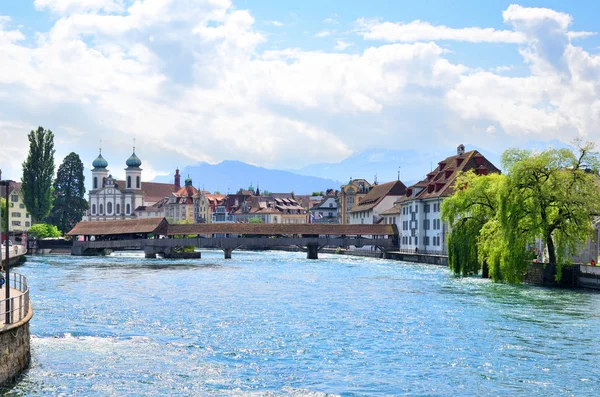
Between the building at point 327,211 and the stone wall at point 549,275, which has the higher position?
the building at point 327,211

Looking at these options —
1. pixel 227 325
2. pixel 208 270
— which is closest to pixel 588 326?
pixel 227 325

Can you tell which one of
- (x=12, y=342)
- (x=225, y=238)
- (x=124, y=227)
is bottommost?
(x=12, y=342)

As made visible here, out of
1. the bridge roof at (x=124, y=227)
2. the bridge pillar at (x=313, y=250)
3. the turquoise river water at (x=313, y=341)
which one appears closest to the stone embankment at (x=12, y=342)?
the turquoise river water at (x=313, y=341)

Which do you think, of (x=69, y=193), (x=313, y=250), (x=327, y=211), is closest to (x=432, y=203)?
(x=313, y=250)

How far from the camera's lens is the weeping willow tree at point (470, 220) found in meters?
58.6

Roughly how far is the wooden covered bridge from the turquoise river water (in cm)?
4927

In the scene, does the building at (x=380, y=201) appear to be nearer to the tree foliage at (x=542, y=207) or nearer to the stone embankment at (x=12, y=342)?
the tree foliage at (x=542, y=207)

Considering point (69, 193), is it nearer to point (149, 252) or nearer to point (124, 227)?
point (124, 227)

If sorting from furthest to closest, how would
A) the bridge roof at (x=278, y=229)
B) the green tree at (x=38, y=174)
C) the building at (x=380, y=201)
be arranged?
the building at (x=380, y=201), the green tree at (x=38, y=174), the bridge roof at (x=278, y=229)

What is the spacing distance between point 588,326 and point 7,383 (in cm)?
2140

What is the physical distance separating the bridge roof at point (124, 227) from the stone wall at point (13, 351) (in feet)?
261

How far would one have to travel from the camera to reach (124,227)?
10762 cm

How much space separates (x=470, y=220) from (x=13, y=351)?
139ft

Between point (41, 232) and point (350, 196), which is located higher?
point (350, 196)
